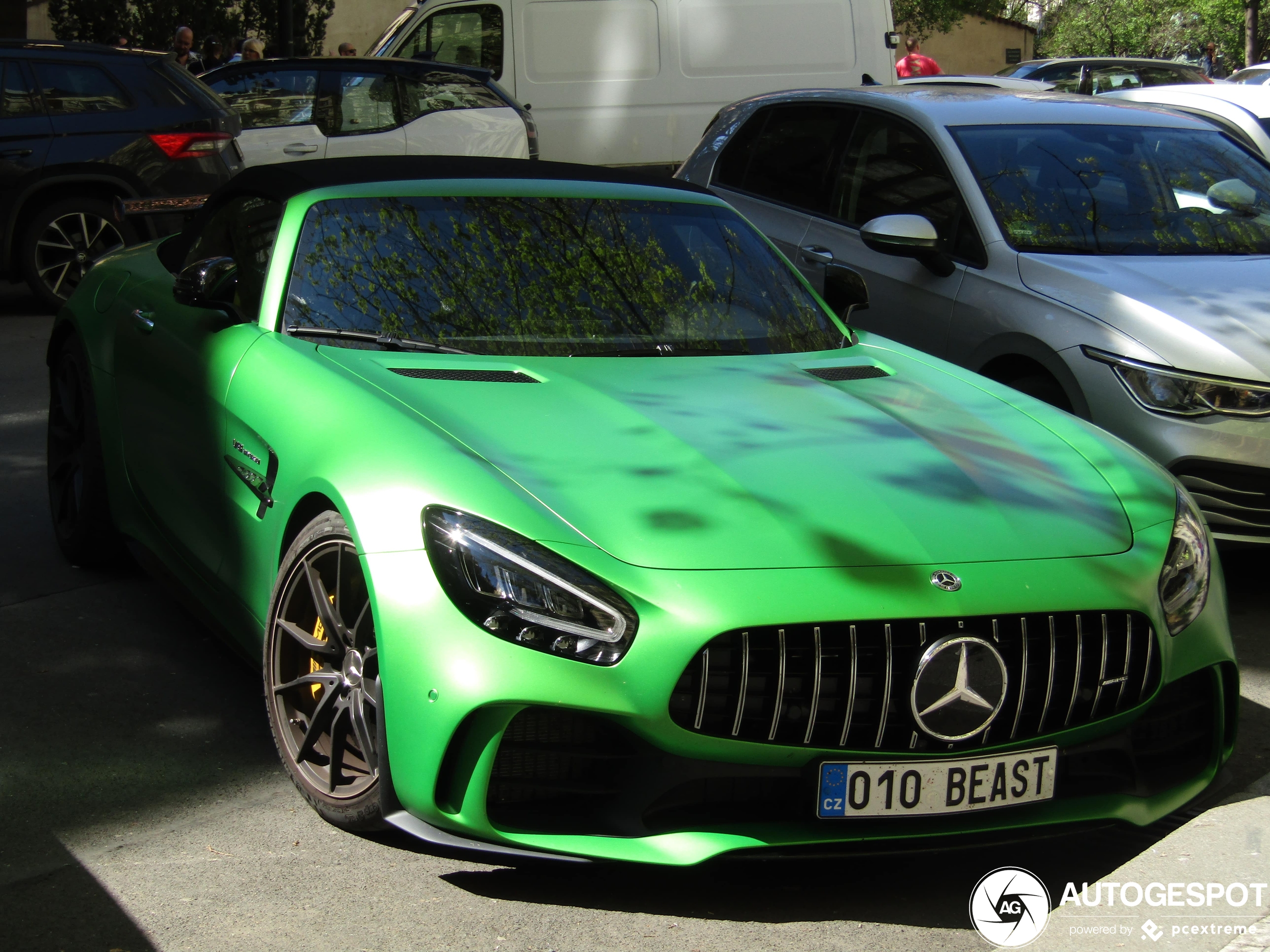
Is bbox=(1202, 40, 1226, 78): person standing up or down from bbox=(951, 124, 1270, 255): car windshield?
up

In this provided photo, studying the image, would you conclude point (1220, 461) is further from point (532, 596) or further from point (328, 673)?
point (328, 673)

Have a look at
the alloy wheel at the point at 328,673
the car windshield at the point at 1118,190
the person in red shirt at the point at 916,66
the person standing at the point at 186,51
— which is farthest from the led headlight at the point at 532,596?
the person in red shirt at the point at 916,66

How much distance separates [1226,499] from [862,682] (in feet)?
8.56

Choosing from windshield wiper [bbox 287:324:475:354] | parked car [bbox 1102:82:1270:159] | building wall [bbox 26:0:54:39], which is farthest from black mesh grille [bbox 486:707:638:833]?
building wall [bbox 26:0:54:39]

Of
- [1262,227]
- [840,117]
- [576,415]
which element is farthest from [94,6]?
[576,415]

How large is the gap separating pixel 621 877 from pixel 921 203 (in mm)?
3949

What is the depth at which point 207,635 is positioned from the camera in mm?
4609

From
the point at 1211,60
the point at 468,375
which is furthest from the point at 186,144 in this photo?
the point at 1211,60

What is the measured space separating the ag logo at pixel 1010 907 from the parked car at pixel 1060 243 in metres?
2.15

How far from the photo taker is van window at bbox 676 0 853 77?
50.7 ft

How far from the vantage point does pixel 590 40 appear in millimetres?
15312

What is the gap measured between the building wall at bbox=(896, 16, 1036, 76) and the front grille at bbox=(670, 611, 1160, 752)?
164 feet

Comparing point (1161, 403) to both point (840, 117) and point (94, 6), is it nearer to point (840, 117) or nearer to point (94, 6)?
point (840, 117)

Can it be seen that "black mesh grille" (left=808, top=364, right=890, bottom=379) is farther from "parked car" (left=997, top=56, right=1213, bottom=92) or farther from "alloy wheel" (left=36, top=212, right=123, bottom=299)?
"parked car" (left=997, top=56, right=1213, bottom=92)
